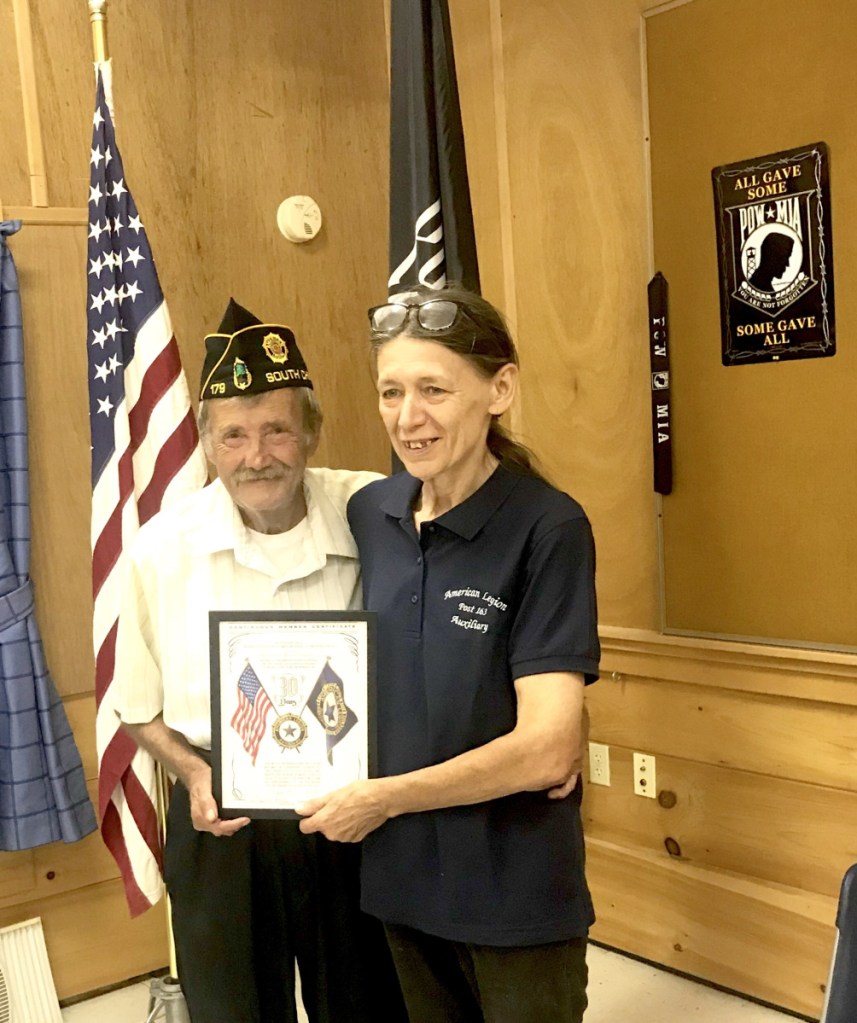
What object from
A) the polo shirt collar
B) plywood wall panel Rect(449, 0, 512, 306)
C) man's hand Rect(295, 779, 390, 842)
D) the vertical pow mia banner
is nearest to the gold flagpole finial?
plywood wall panel Rect(449, 0, 512, 306)

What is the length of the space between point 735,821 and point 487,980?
1264mm

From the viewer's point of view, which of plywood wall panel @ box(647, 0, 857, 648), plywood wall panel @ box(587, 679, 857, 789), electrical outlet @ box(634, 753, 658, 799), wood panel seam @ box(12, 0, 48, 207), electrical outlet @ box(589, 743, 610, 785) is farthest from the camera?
electrical outlet @ box(589, 743, 610, 785)

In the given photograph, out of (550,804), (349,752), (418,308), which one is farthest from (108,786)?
(418,308)

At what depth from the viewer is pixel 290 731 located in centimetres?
152

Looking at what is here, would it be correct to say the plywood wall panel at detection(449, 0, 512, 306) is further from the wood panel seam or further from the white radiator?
the white radiator

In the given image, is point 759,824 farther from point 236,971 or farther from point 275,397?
point 275,397

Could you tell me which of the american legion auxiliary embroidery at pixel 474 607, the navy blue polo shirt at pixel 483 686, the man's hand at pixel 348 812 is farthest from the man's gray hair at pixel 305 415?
the man's hand at pixel 348 812

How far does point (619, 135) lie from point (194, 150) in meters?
1.10

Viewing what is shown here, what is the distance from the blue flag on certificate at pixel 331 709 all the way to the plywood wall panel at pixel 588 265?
52.4 inches

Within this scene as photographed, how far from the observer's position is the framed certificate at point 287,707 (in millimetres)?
1481

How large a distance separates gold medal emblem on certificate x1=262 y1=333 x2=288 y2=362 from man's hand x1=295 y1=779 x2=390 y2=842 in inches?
24.3

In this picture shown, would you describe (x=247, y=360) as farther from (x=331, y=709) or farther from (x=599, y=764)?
(x=599, y=764)

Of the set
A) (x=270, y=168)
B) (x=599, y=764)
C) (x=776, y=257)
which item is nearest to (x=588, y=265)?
(x=776, y=257)

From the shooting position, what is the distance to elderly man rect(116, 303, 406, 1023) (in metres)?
1.60
